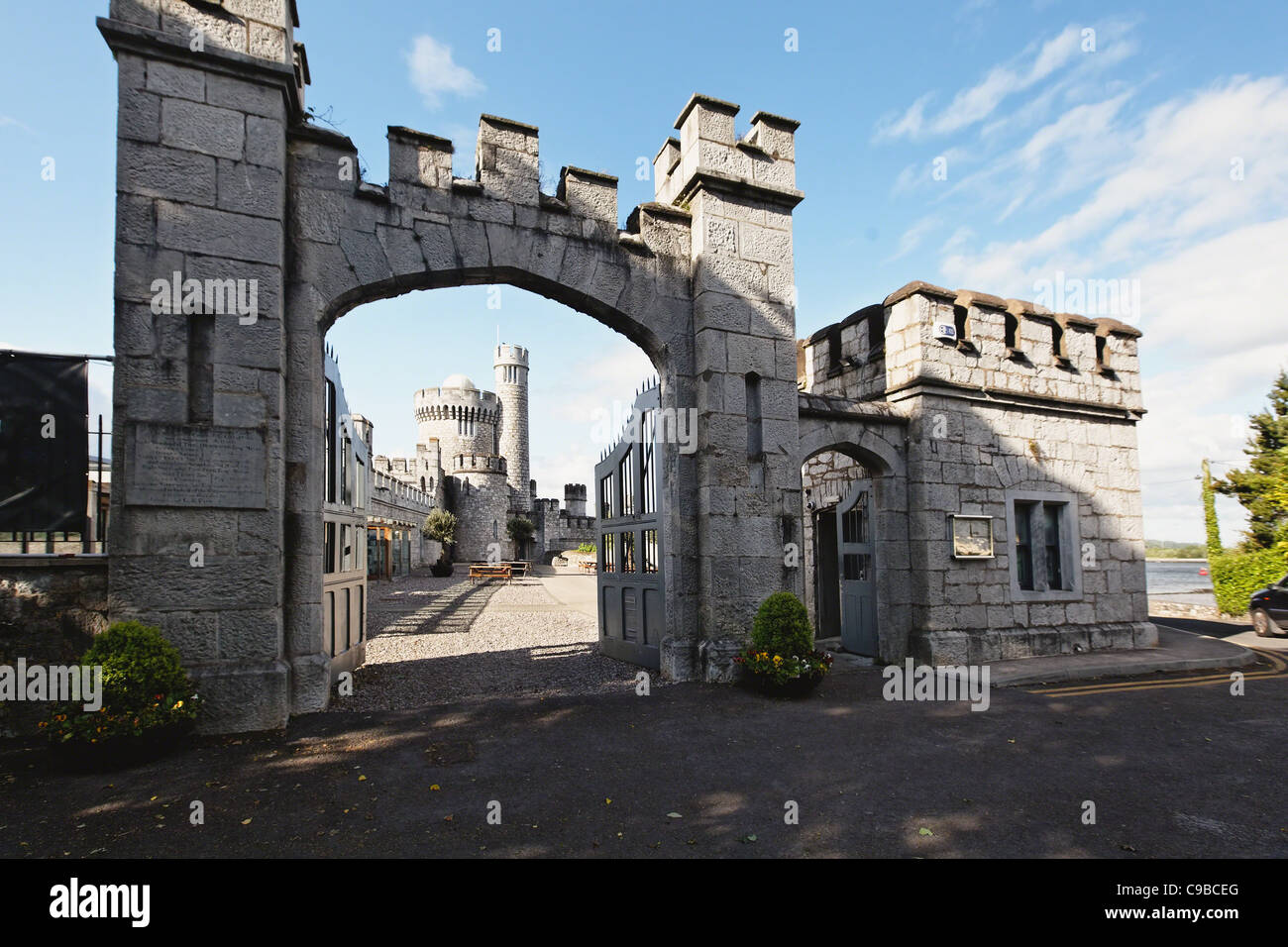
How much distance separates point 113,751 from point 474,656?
16.1 ft

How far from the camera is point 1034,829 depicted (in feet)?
11.9

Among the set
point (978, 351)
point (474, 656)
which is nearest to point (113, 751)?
point (474, 656)

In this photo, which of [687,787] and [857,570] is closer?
[687,787]

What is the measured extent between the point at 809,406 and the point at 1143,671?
5.57 meters

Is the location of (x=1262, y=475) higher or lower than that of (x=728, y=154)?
lower

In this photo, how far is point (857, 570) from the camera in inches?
370

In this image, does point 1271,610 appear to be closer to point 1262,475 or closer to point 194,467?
point 1262,475

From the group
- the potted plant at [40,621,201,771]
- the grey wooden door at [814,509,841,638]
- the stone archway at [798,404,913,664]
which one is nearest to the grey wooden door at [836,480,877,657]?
the stone archway at [798,404,913,664]

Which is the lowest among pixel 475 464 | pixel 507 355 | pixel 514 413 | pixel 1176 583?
pixel 1176 583

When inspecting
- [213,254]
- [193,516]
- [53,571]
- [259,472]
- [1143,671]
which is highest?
[213,254]
